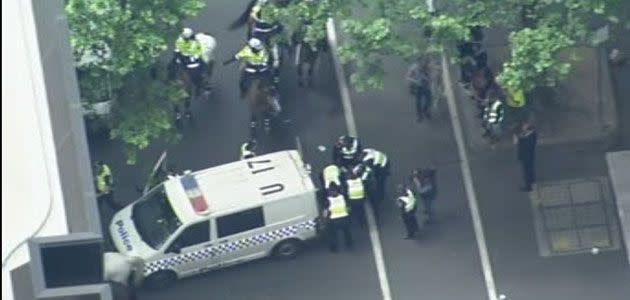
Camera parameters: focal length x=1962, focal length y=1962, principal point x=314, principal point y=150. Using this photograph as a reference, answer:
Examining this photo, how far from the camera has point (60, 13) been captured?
86.2 feet

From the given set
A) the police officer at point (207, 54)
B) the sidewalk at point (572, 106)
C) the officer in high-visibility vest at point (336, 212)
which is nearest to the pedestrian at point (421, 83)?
the sidewalk at point (572, 106)

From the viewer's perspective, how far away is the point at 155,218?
31906 mm

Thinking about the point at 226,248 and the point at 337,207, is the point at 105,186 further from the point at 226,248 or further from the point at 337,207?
the point at 337,207

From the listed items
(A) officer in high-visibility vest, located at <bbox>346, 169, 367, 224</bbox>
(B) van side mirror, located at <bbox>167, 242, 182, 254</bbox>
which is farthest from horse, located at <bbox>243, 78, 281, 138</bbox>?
(B) van side mirror, located at <bbox>167, 242, 182, 254</bbox>

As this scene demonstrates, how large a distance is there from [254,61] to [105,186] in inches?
132

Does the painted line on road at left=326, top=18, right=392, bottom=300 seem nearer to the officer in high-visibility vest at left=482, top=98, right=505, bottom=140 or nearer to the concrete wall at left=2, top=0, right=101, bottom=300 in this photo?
the officer in high-visibility vest at left=482, top=98, right=505, bottom=140

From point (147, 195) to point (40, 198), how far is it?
823 centimetres

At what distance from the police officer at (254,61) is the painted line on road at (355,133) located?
1.22m

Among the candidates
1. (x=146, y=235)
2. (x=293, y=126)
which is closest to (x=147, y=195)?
(x=146, y=235)

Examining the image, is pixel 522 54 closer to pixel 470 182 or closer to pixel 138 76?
pixel 470 182

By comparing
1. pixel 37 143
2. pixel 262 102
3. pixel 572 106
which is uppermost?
pixel 37 143

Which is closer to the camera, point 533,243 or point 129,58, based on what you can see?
point 129,58

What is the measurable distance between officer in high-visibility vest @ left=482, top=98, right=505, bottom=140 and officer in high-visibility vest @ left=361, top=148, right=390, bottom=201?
71.7 inches

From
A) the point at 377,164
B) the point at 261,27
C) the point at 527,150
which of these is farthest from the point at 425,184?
the point at 261,27
